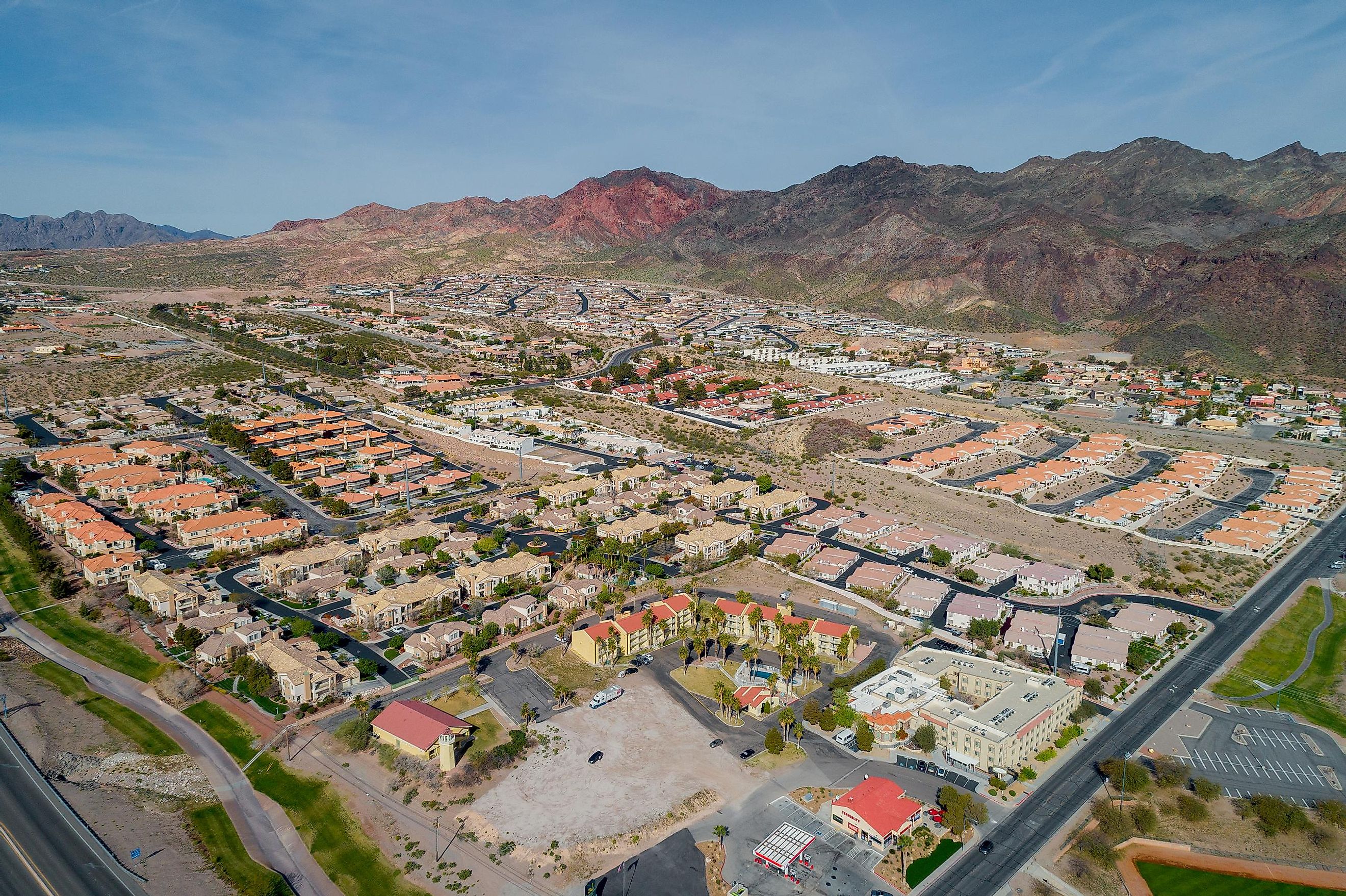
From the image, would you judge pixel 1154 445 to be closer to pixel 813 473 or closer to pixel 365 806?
pixel 813 473

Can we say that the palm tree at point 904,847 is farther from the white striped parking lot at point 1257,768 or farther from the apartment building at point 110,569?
the apartment building at point 110,569

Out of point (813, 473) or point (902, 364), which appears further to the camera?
point (902, 364)

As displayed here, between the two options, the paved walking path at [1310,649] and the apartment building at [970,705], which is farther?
the paved walking path at [1310,649]

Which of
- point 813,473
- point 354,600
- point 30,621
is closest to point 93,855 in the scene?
point 354,600

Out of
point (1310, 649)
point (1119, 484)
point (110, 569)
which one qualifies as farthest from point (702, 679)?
point (1119, 484)

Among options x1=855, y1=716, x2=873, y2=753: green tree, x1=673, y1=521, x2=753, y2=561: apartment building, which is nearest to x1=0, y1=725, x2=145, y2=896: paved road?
x1=855, y1=716, x2=873, y2=753: green tree

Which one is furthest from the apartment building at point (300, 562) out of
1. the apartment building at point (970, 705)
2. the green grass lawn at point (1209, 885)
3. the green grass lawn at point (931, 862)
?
the green grass lawn at point (1209, 885)
